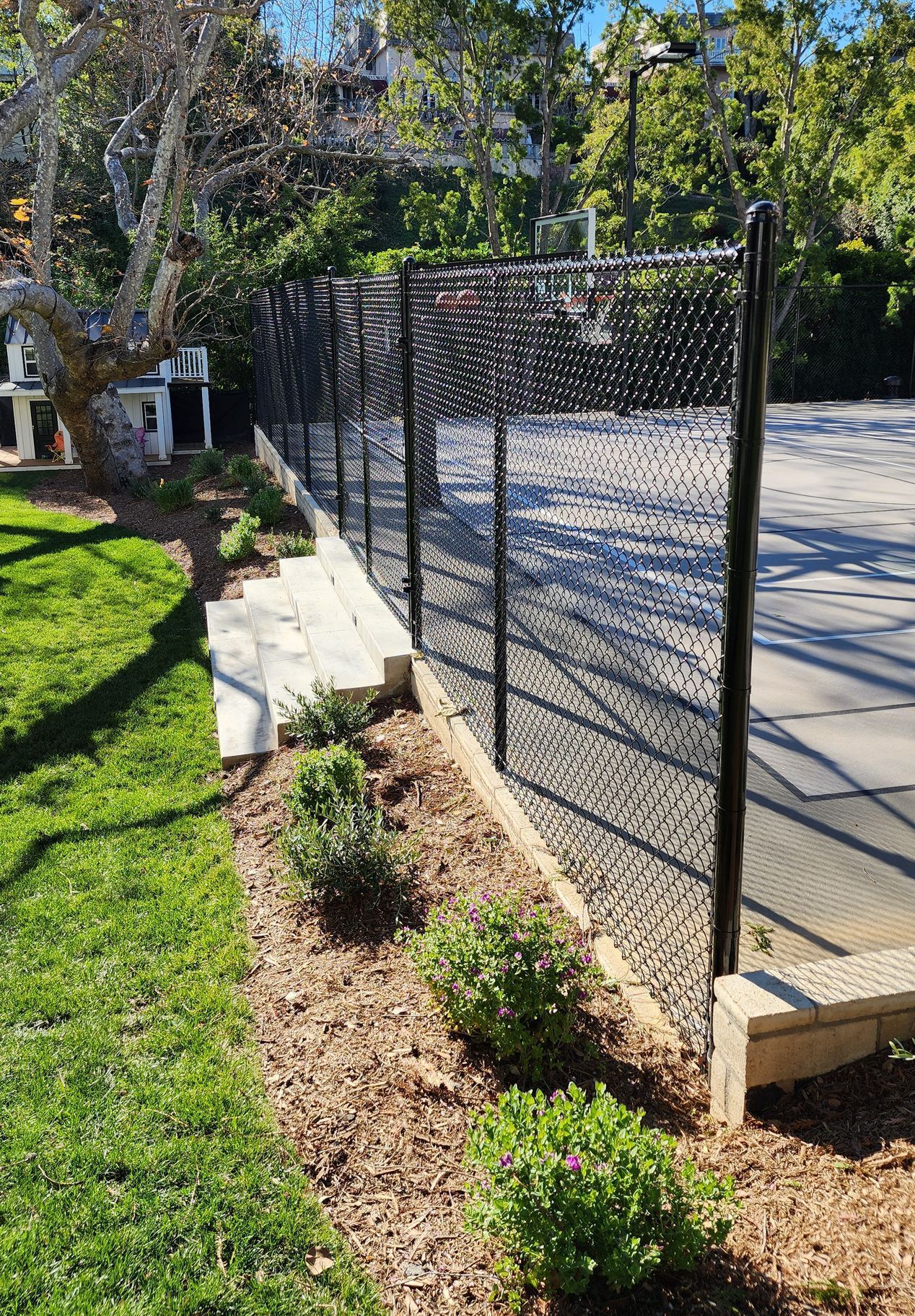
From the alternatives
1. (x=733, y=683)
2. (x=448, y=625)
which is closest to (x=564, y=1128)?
(x=733, y=683)

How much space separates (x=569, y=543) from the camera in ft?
33.3

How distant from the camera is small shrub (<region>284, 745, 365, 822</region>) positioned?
17.2 ft

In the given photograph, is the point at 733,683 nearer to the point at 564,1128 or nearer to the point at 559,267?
the point at 564,1128

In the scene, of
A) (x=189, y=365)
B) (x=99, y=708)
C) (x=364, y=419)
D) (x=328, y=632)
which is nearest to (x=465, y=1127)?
(x=328, y=632)

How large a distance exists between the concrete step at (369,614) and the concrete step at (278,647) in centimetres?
47

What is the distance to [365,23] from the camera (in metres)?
22.5

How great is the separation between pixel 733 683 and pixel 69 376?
45.7ft

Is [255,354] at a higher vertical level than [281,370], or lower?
higher

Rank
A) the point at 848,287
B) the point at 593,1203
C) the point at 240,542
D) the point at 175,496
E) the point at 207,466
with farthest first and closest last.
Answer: the point at 848,287 → the point at 207,466 → the point at 175,496 → the point at 240,542 → the point at 593,1203

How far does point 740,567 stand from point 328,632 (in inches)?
220

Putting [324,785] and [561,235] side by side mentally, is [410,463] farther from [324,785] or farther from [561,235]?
[561,235]

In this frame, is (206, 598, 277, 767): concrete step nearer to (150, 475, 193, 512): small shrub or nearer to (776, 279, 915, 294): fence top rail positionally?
(150, 475, 193, 512): small shrub

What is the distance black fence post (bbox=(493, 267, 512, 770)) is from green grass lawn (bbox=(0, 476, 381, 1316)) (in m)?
1.55

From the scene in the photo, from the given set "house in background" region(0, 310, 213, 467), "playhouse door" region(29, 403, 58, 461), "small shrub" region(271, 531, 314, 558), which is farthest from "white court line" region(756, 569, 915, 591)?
"playhouse door" region(29, 403, 58, 461)
